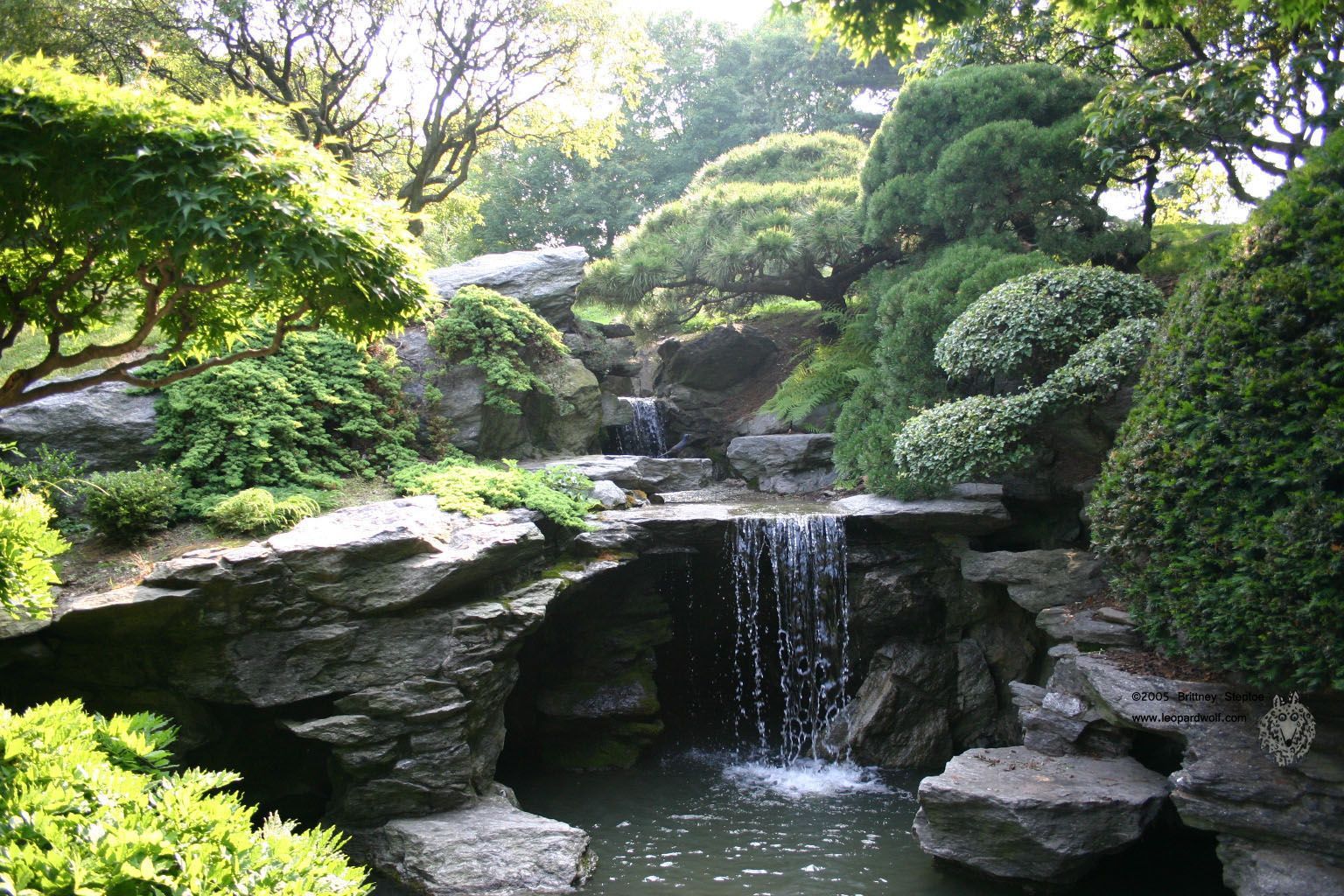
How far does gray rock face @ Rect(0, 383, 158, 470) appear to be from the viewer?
29.9 feet

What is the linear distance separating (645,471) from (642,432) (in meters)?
2.44

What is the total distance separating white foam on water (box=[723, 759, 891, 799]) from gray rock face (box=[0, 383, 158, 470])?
729 centimetres

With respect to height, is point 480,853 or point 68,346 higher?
point 68,346

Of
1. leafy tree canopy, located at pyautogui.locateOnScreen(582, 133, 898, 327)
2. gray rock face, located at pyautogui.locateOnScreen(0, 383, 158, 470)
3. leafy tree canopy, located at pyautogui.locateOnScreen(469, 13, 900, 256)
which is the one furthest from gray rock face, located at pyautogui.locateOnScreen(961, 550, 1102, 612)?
leafy tree canopy, located at pyautogui.locateOnScreen(469, 13, 900, 256)

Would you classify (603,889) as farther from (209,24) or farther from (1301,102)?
(209,24)

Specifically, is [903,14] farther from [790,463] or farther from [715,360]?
[715,360]

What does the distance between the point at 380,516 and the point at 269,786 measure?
2.85 metres

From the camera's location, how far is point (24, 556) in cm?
518

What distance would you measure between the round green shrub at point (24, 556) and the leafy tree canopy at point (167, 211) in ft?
3.63

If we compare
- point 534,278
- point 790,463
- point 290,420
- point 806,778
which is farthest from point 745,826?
point 534,278

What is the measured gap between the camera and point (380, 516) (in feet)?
27.3

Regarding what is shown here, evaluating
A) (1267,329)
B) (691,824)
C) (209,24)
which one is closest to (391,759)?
(691,824)

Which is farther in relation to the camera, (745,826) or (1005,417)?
(1005,417)

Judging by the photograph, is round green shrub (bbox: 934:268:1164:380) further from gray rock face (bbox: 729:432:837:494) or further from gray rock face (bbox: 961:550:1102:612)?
gray rock face (bbox: 729:432:837:494)
